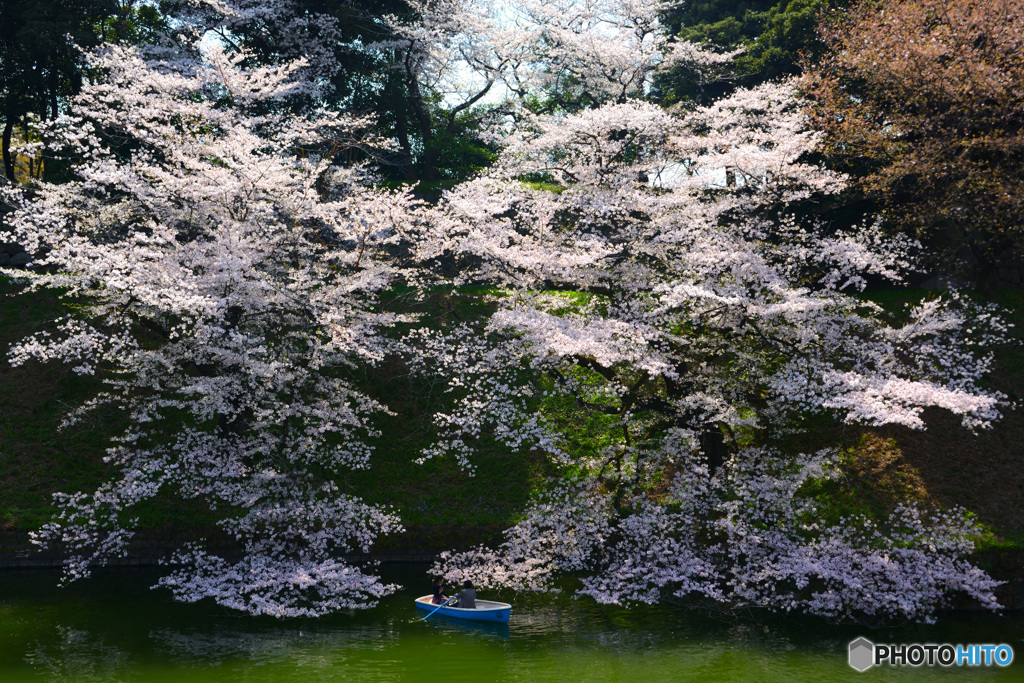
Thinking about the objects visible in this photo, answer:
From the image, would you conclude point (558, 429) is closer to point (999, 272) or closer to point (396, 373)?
point (396, 373)

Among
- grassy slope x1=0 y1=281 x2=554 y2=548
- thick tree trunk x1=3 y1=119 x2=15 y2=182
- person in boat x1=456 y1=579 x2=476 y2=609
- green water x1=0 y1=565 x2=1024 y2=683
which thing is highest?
thick tree trunk x1=3 y1=119 x2=15 y2=182

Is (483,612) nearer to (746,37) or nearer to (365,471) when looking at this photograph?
(365,471)

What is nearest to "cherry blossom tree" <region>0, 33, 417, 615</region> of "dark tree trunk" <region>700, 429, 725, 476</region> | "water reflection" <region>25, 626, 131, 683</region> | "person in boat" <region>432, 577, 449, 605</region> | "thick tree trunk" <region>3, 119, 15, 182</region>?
"person in boat" <region>432, 577, 449, 605</region>

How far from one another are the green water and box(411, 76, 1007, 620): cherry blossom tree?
0.70 metres

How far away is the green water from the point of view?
38.9 ft

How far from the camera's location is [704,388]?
1755 cm

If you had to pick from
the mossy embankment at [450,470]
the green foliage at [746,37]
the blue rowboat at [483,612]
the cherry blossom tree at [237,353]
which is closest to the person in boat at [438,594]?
the blue rowboat at [483,612]

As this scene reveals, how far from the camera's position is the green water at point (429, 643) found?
467 inches

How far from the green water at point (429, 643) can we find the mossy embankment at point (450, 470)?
2.84 meters

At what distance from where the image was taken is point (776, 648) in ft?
42.9

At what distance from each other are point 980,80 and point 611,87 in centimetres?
1537

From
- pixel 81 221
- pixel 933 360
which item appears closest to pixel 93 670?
pixel 81 221

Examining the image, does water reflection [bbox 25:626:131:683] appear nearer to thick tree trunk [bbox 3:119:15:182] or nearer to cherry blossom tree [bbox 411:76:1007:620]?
cherry blossom tree [bbox 411:76:1007:620]

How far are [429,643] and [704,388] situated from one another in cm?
867
